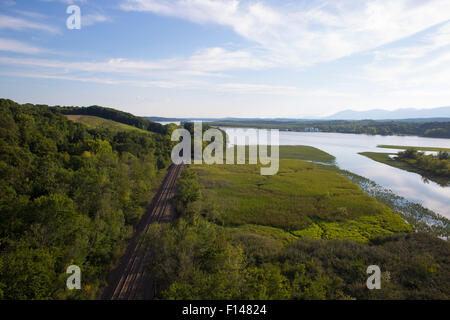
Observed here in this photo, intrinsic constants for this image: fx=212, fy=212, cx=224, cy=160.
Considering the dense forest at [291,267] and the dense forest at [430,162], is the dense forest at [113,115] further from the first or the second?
the dense forest at [430,162]

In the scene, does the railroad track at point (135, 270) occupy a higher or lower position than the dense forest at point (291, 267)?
lower

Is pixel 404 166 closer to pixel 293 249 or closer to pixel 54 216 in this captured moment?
pixel 293 249

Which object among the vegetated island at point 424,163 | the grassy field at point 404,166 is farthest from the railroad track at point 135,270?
the grassy field at point 404,166

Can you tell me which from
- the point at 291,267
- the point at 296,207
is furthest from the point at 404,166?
the point at 291,267

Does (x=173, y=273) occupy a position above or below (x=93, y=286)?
above

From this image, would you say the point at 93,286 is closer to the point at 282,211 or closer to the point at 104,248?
the point at 104,248

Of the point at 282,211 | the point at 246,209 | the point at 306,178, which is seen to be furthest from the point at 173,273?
the point at 306,178

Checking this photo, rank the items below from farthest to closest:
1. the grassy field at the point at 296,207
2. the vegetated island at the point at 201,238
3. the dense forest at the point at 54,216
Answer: the grassy field at the point at 296,207 → the vegetated island at the point at 201,238 → the dense forest at the point at 54,216
